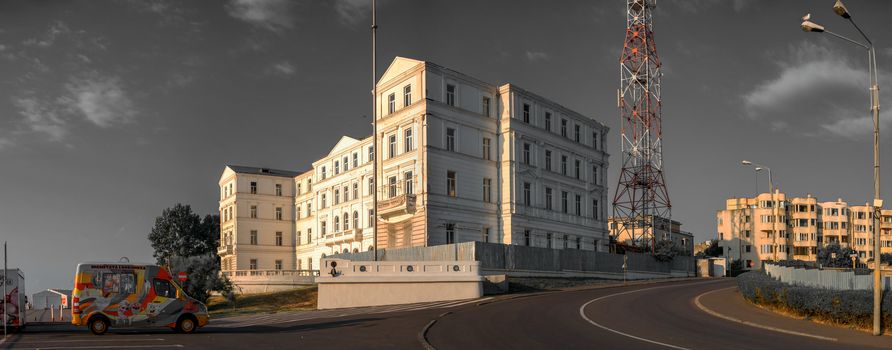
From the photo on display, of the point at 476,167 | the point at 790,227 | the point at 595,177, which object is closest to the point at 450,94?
the point at 476,167

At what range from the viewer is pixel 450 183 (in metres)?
61.2

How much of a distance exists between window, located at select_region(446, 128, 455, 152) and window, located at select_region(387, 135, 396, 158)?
468 centimetres

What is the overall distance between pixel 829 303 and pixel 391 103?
43.3 m

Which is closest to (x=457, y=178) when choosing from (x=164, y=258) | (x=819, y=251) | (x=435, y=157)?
(x=435, y=157)

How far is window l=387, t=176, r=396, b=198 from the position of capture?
6294 cm

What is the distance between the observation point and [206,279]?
75.3 metres

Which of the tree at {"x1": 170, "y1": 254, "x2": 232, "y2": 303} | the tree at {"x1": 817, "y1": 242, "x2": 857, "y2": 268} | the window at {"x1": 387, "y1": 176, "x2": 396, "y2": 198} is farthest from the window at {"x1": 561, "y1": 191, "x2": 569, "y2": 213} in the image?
the tree at {"x1": 817, "y1": 242, "x2": 857, "y2": 268}

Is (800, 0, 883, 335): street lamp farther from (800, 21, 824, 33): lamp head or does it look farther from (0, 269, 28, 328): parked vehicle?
(0, 269, 28, 328): parked vehicle

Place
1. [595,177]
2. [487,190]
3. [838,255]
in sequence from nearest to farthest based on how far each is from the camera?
[487,190], [595,177], [838,255]

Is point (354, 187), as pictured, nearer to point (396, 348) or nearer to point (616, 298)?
point (616, 298)

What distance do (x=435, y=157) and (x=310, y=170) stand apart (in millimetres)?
47895

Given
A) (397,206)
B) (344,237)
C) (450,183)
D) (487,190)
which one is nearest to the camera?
(397,206)

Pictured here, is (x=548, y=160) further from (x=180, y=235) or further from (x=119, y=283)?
(x=180, y=235)

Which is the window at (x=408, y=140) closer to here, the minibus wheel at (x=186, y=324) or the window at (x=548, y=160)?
the window at (x=548, y=160)
